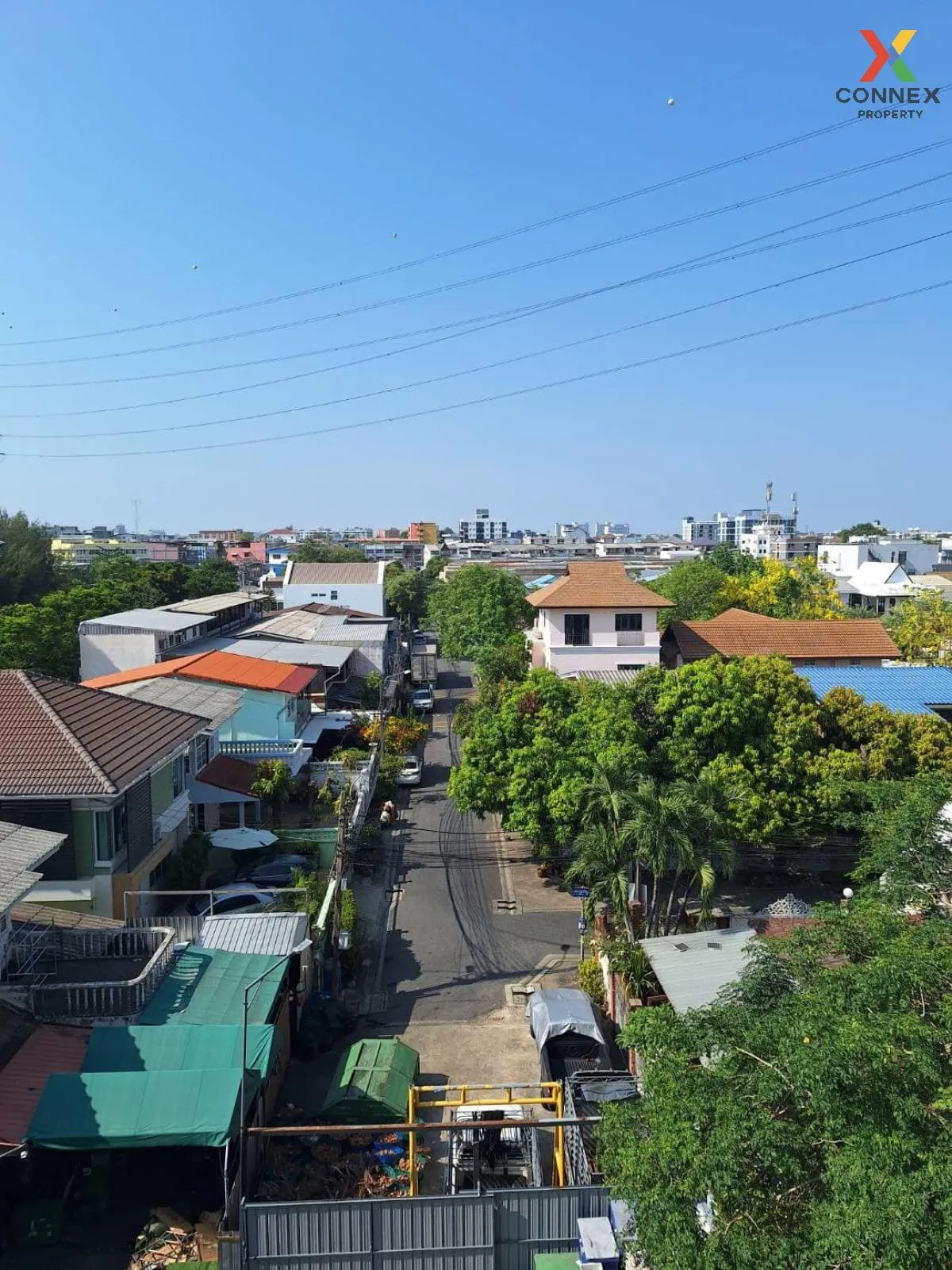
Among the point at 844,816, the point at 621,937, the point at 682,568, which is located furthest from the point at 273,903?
the point at 682,568

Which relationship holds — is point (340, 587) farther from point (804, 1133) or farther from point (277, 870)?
point (804, 1133)

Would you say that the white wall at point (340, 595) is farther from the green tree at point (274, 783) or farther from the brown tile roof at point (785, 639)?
the green tree at point (274, 783)

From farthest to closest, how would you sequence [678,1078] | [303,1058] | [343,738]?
[343,738]
[303,1058]
[678,1078]

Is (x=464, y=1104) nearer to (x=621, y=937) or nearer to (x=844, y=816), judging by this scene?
(x=621, y=937)

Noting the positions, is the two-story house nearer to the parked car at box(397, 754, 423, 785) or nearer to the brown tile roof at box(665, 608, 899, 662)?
the brown tile roof at box(665, 608, 899, 662)

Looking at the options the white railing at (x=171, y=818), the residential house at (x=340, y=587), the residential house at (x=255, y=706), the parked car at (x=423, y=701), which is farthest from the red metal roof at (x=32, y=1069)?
the residential house at (x=340, y=587)

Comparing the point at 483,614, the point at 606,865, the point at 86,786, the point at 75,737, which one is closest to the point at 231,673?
A: the point at 75,737
